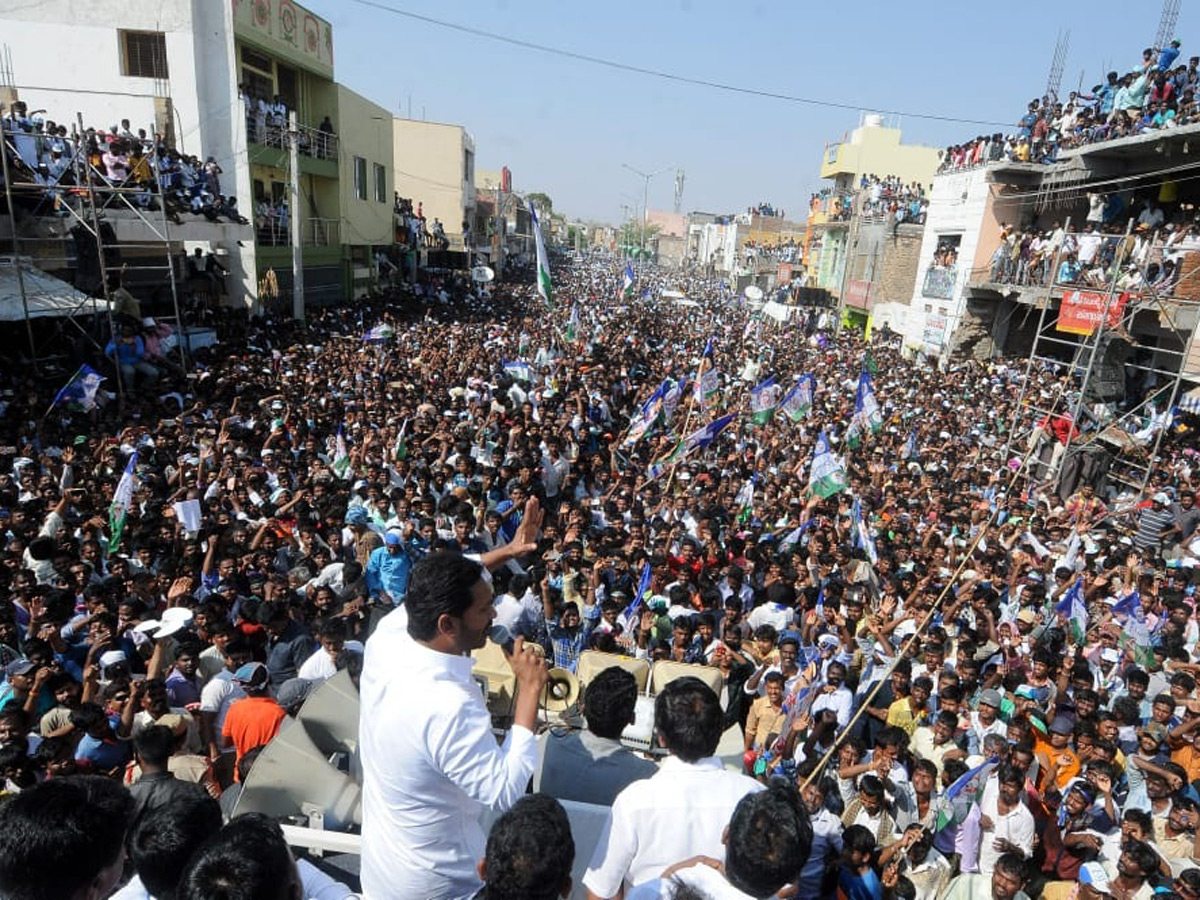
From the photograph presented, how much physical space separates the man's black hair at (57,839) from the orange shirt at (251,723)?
1915 millimetres

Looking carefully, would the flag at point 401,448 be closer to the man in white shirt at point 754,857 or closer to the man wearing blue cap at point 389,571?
the man wearing blue cap at point 389,571

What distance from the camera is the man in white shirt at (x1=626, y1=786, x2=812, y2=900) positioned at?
71.2 inches

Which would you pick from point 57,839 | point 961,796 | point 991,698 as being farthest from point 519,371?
point 57,839

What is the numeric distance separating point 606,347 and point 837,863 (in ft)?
55.9

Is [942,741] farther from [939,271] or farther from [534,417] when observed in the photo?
[939,271]

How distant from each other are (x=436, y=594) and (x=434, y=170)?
1792 inches

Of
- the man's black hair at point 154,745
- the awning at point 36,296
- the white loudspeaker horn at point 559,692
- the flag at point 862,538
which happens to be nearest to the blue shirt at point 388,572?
the white loudspeaker horn at point 559,692

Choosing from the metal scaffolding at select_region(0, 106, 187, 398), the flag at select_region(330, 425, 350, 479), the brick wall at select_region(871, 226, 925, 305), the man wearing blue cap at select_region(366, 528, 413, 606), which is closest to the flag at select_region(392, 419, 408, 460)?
the flag at select_region(330, 425, 350, 479)

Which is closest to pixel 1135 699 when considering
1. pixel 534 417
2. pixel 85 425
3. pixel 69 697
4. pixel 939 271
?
pixel 69 697

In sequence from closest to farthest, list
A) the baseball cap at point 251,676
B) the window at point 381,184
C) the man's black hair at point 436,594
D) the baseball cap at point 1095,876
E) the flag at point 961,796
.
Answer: the man's black hair at point 436,594 < the baseball cap at point 1095,876 < the flag at point 961,796 < the baseball cap at point 251,676 < the window at point 381,184

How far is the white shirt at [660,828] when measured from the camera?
2.03 meters

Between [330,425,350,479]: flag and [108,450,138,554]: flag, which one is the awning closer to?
[330,425,350,479]: flag

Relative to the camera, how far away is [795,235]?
67.5 meters

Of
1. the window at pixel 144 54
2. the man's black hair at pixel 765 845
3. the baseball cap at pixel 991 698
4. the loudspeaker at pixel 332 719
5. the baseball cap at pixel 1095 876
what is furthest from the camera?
the window at pixel 144 54
